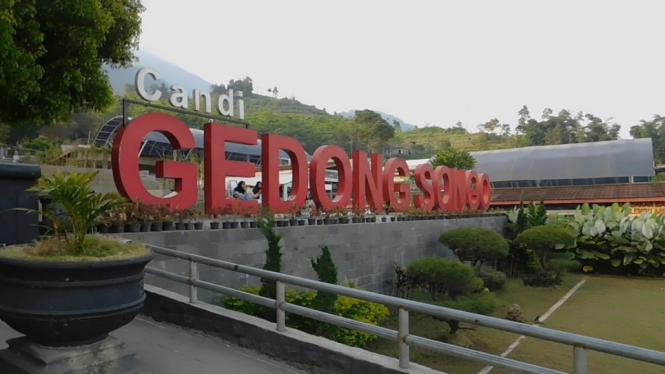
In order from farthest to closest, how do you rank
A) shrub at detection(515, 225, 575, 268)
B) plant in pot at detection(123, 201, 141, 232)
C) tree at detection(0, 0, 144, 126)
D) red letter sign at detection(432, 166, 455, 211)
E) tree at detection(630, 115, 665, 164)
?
1. tree at detection(630, 115, 665, 164)
2. red letter sign at detection(432, 166, 455, 211)
3. shrub at detection(515, 225, 575, 268)
4. plant in pot at detection(123, 201, 141, 232)
5. tree at detection(0, 0, 144, 126)

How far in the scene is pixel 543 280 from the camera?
1538 cm

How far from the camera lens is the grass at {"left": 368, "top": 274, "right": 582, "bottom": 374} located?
306 inches

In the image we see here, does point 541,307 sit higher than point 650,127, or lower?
lower

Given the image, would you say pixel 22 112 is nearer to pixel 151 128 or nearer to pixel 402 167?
pixel 151 128

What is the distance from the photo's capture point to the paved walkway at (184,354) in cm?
404

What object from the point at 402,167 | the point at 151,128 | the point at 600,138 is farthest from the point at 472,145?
the point at 151,128

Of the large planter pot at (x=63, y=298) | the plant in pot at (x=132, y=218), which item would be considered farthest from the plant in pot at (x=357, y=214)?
the large planter pot at (x=63, y=298)

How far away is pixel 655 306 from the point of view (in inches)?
485

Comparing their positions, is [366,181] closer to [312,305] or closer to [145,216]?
[312,305]

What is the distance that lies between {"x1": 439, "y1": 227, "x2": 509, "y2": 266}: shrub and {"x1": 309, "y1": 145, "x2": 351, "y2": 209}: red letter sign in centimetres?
336

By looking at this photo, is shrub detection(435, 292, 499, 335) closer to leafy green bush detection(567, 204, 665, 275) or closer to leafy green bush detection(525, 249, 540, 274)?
leafy green bush detection(525, 249, 540, 274)

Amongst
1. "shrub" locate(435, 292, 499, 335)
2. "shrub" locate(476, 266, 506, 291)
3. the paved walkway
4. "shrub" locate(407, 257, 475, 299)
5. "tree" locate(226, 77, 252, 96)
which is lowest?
"shrub" locate(476, 266, 506, 291)

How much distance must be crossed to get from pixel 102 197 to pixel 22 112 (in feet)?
16.6

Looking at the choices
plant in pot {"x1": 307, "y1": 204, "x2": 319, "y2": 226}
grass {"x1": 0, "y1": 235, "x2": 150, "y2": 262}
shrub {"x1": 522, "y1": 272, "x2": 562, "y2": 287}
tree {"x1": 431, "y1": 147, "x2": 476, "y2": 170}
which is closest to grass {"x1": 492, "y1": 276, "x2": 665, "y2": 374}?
shrub {"x1": 522, "y1": 272, "x2": 562, "y2": 287}
